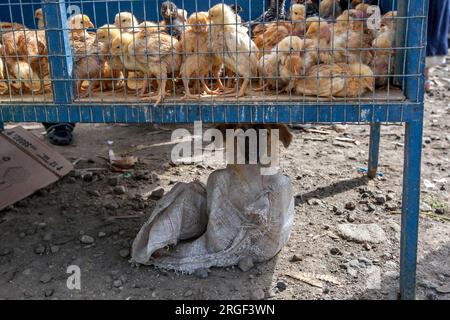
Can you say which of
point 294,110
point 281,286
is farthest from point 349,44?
point 281,286

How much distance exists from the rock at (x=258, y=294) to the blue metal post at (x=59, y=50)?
1515 millimetres

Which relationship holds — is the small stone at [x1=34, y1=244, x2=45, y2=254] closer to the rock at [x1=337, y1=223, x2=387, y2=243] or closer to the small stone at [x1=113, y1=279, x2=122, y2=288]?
the small stone at [x1=113, y1=279, x2=122, y2=288]

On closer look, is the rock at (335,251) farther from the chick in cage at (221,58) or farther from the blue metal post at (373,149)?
the blue metal post at (373,149)

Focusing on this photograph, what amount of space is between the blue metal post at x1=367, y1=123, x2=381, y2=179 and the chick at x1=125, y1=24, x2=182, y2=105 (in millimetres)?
2144

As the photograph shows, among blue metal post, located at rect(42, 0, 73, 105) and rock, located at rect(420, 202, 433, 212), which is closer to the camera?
blue metal post, located at rect(42, 0, 73, 105)

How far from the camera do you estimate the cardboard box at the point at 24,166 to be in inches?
174

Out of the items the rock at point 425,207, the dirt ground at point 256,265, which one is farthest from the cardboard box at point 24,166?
the rock at point 425,207

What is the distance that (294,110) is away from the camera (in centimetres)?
291

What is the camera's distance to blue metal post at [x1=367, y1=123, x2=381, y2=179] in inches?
186

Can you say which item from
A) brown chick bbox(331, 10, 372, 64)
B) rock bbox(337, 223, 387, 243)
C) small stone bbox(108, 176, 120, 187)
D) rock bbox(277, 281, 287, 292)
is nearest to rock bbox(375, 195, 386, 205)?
rock bbox(337, 223, 387, 243)

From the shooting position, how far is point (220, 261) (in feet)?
11.3

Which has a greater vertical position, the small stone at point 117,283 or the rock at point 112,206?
the rock at point 112,206

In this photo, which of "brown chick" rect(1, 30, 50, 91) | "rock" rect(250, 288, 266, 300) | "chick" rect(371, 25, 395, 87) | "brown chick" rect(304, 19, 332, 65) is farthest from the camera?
"brown chick" rect(1, 30, 50, 91)

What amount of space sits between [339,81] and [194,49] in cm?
86
